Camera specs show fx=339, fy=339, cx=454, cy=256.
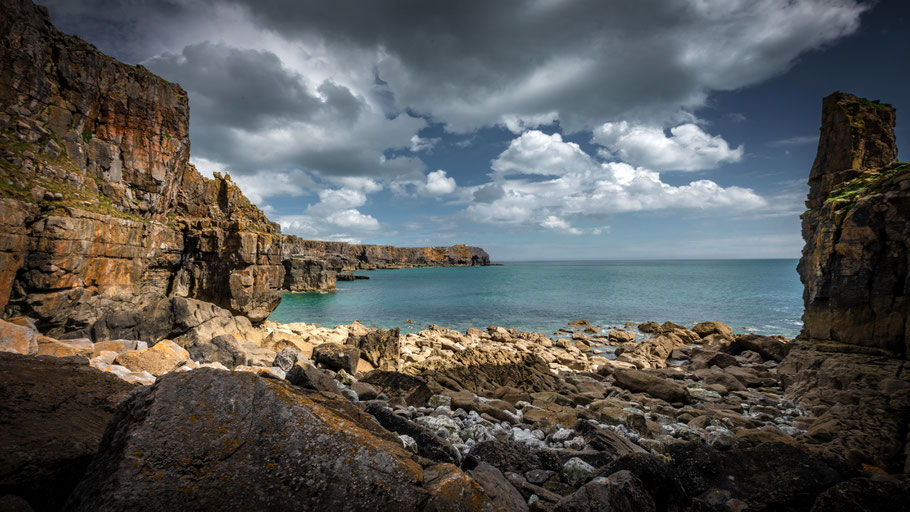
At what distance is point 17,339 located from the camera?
24.8 ft

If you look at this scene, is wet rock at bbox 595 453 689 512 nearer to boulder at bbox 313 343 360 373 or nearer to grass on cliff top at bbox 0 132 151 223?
boulder at bbox 313 343 360 373

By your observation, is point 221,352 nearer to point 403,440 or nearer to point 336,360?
point 336,360

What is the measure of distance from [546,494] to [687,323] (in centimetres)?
4224

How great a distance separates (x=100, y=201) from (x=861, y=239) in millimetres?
36740

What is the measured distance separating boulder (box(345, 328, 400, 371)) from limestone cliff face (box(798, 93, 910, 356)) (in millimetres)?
20754

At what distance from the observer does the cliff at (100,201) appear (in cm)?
1427

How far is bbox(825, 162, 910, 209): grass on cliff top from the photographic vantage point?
47.0 feet

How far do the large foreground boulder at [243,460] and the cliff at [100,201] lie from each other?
1753 centimetres

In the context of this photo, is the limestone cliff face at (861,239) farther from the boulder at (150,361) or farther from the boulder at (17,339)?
the boulder at (17,339)

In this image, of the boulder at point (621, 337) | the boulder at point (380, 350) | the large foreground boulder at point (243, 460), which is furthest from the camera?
the boulder at point (621, 337)

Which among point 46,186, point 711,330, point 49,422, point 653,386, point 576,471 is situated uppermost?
point 46,186

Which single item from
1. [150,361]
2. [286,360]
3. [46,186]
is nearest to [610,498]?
[286,360]

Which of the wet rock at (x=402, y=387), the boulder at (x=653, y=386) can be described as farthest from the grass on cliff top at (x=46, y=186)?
the boulder at (x=653, y=386)

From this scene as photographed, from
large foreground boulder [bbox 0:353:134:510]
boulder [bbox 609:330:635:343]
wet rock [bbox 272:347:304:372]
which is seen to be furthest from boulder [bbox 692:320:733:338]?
large foreground boulder [bbox 0:353:134:510]
